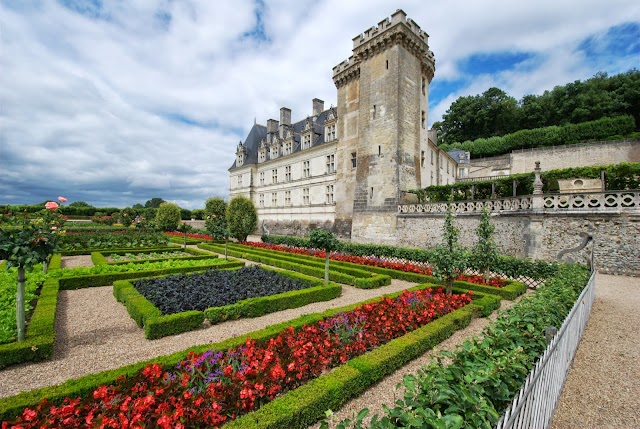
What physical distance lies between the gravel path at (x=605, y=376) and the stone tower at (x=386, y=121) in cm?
1298

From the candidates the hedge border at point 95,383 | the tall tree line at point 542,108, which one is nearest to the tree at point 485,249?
the hedge border at point 95,383

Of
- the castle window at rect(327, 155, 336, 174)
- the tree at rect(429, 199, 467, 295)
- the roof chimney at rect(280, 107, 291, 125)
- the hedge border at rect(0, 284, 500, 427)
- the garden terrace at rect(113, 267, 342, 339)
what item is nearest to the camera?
the hedge border at rect(0, 284, 500, 427)

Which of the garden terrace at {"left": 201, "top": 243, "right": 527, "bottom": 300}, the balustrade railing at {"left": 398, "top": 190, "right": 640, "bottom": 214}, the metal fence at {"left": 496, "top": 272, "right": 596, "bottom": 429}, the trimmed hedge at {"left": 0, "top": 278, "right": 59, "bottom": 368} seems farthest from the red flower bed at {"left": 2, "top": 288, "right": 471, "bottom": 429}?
the balustrade railing at {"left": 398, "top": 190, "right": 640, "bottom": 214}

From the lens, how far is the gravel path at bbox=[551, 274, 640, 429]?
3.57 meters

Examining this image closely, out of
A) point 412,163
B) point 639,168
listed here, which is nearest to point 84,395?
point 639,168

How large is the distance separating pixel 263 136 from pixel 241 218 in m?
16.3

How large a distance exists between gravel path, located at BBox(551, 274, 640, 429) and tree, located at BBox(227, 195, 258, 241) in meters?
21.6

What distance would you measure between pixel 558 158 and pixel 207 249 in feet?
129

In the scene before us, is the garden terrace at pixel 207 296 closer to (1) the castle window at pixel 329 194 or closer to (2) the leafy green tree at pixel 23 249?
(2) the leafy green tree at pixel 23 249

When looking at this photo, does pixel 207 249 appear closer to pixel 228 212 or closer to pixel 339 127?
pixel 228 212

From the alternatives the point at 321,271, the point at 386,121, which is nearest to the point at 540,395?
the point at 321,271

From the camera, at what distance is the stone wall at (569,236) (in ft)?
36.4

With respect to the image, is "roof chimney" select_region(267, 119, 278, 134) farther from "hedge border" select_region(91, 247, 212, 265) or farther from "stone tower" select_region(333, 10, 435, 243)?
"hedge border" select_region(91, 247, 212, 265)

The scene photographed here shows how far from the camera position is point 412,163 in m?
20.2
